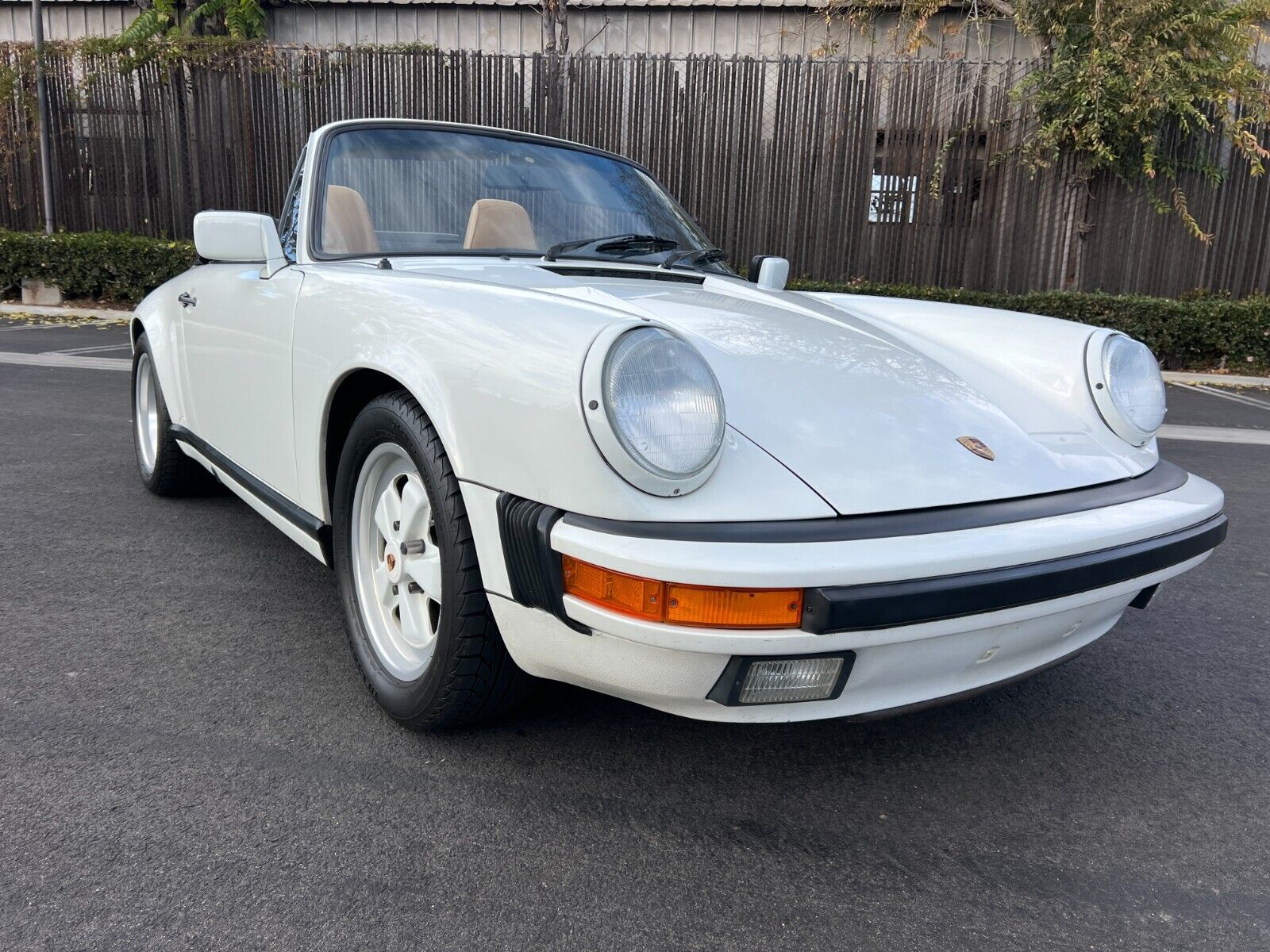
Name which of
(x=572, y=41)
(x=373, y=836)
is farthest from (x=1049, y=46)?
(x=373, y=836)

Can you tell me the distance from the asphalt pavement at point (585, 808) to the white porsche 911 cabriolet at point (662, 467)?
0.81 ft

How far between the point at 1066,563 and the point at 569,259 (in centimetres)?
162

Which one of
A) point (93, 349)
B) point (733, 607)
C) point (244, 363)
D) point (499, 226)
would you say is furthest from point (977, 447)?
point (93, 349)

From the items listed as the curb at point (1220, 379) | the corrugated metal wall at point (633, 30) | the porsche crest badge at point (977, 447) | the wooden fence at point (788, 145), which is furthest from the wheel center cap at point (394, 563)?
the corrugated metal wall at point (633, 30)

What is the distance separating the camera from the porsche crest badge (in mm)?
1900

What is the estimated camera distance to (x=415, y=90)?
11.0m

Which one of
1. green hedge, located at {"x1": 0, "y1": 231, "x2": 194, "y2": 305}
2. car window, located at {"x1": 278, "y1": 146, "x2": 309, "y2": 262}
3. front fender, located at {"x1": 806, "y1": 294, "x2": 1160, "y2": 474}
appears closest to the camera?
front fender, located at {"x1": 806, "y1": 294, "x2": 1160, "y2": 474}

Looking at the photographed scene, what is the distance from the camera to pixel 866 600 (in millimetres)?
1512

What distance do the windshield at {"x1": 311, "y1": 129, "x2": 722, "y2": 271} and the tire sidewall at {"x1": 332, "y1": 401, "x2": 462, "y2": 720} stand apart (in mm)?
761

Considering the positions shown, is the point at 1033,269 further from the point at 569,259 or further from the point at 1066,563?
the point at 1066,563

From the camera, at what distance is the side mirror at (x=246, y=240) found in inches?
106

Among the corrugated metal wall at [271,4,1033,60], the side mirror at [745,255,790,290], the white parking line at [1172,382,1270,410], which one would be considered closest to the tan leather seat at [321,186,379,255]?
the side mirror at [745,255,790,290]

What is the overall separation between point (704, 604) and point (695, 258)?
1786 mm

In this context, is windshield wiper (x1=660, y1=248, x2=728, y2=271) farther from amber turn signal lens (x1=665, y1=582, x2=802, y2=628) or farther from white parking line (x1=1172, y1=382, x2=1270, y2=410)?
white parking line (x1=1172, y1=382, x2=1270, y2=410)
